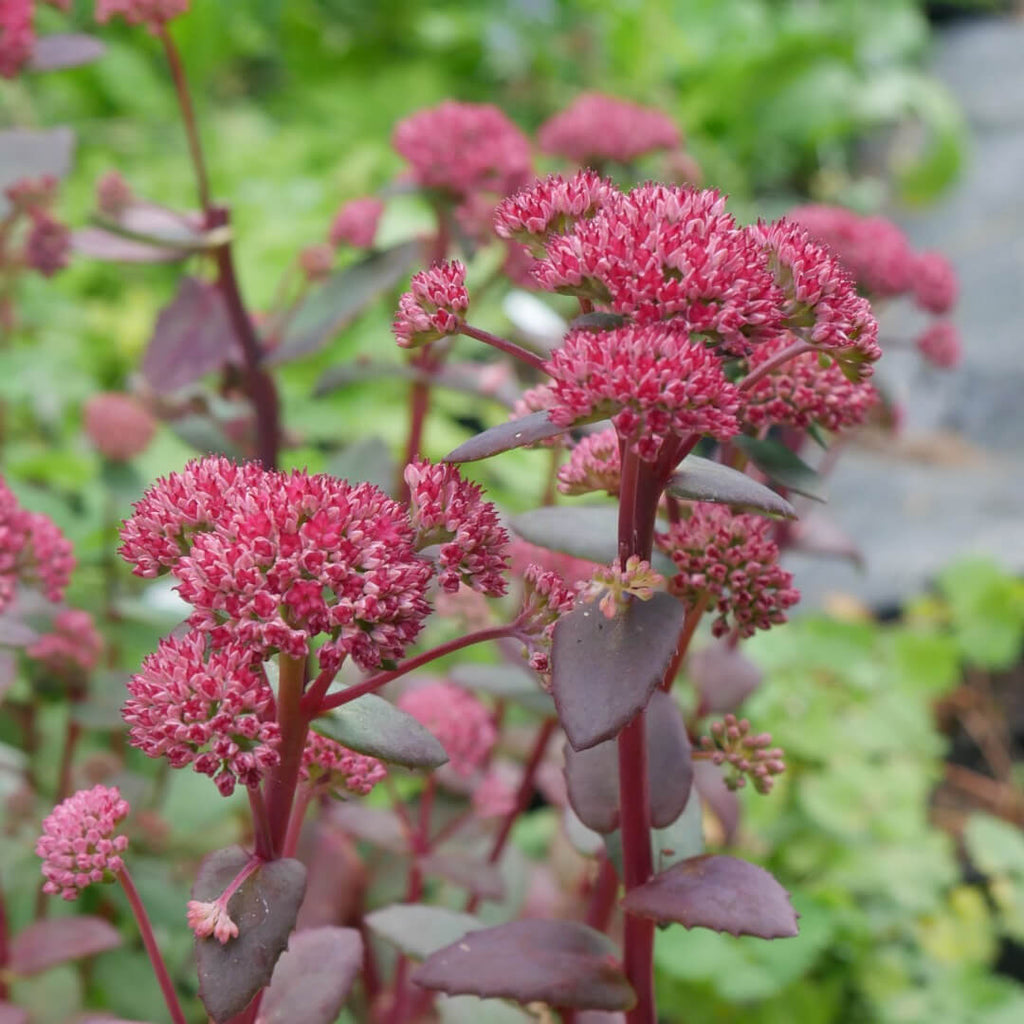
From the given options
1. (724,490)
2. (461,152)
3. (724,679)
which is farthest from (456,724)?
(461,152)

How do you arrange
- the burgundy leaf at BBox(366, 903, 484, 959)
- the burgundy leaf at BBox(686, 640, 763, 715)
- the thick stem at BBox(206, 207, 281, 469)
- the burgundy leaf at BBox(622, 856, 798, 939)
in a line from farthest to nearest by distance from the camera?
the thick stem at BBox(206, 207, 281, 469)
the burgundy leaf at BBox(686, 640, 763, 715)
the burgundy leaf at BBox(366, 903, 484, 959)
the burgundy leaf at BBox(622, 856, 798, 939)

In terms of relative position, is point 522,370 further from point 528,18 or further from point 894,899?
point 528,18

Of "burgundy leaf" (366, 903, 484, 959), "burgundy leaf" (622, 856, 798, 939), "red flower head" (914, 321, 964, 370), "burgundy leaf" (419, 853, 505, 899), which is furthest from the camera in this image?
"red flower head" (914, 321, 964, 370)

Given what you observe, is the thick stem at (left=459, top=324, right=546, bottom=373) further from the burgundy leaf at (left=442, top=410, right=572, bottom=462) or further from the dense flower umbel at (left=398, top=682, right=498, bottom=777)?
the dense flower umbel at (left=398, top=682, right=498, bottom=777)

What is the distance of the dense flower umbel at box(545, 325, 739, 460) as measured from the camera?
22.3 inches

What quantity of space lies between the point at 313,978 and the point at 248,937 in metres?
0.17

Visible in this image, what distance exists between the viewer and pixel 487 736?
3.51 ft

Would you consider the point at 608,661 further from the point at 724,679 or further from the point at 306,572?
the point at 724,679

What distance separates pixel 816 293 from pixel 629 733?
0.91ft

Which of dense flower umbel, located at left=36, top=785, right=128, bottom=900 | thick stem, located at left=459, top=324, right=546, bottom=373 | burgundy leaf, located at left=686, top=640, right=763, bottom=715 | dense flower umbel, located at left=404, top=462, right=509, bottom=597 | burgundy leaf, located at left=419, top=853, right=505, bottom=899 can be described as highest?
thick stem, located at left=459, top=324, right=546, bottom=373

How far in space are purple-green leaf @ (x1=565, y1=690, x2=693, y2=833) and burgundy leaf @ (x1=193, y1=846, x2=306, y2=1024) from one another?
198 millimetres

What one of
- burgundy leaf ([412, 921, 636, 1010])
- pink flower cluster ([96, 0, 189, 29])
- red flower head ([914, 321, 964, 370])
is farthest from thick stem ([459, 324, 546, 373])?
red flower head ([914, 321, 964, 370])

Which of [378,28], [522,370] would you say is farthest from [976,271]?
[522,370]

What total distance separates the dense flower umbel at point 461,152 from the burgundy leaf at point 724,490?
0.69 m
